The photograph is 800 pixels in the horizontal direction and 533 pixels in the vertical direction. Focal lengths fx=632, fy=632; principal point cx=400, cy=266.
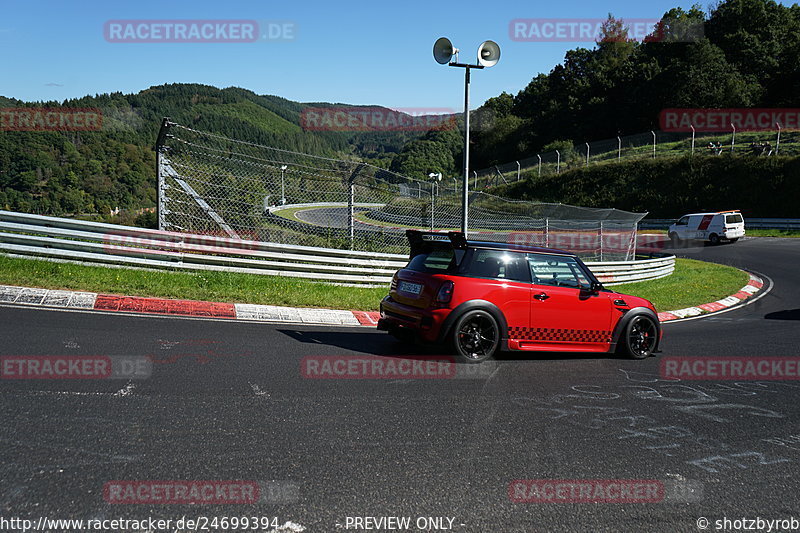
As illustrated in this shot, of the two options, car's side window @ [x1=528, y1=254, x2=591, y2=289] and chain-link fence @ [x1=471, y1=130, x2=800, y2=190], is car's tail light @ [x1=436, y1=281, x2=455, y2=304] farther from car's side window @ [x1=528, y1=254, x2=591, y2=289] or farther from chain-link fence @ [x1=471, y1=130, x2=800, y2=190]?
chain-link fence @ [x1=471, y1=130, x2=800, y2=190]

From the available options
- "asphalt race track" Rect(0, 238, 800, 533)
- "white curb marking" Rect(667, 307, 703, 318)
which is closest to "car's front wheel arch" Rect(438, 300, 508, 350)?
"asphalt race track" Rect(0, 238, 800, 533)

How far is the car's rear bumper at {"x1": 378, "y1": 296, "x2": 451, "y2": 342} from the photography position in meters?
7.46

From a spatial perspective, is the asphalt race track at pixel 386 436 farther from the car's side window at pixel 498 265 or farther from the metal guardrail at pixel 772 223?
the metal guardrail at pixel 772 223

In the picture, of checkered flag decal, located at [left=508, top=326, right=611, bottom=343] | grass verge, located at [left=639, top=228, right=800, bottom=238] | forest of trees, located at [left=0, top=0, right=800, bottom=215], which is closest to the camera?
checkered flag decal, located at [left=508, top=326, right=611, bottom=343]

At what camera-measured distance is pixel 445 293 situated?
7.51m

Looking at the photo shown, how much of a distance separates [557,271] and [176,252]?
7.40 metres

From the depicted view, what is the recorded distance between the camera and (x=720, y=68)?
6512cm

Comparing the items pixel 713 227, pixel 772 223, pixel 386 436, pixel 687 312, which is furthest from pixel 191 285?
pixel 772 223

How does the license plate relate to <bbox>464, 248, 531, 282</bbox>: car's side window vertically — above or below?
below

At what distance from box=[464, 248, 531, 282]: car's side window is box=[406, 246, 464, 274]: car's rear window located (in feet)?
0.68

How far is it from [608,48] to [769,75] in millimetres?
36632

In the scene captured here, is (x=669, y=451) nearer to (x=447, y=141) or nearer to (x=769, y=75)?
(x=769, y=75)

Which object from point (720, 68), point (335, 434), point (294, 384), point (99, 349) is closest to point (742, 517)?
point (335, 434)

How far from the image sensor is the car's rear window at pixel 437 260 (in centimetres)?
789
